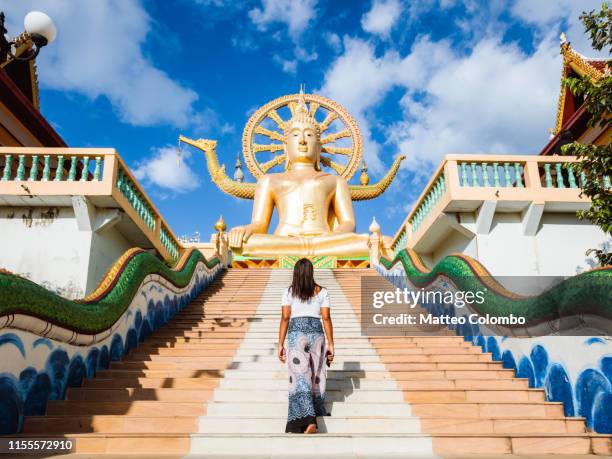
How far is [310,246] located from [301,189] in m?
2.59

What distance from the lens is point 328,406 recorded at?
3.94 m

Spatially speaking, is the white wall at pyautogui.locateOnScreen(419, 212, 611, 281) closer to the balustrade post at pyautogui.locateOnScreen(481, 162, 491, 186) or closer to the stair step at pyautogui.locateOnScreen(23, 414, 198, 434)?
the balustrade post at pyautogui.locateOnScreen(481, 162, 491, 186)

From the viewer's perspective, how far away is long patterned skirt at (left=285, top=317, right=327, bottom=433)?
136 inches

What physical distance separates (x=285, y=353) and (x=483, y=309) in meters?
2.35

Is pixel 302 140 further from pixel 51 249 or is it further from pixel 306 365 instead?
pixel 306 365

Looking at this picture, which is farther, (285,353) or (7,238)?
(7,238)

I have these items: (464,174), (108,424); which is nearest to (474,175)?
(464,174)

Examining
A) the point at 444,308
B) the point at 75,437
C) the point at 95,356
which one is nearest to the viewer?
the point at 75,437

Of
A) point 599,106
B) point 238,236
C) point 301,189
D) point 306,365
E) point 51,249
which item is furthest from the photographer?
point 301,189

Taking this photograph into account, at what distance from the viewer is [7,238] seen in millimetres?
7914

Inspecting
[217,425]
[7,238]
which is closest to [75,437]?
[217,425]

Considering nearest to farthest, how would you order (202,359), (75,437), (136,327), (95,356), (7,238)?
1. (75,437)
2. (95,356)
3. (202,359)
4. (136,327)
5. (7,238)

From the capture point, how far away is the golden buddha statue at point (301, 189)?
41.9 feet

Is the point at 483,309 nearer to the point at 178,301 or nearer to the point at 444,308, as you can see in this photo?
the point at 444,308
